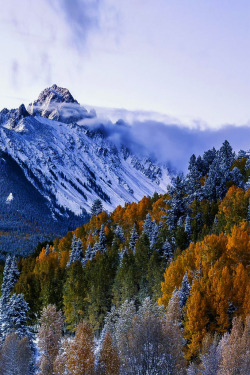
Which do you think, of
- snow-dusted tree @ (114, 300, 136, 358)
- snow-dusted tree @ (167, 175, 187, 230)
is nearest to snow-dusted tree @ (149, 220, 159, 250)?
snow-dusted tree @ (167, 175, 187, 230)

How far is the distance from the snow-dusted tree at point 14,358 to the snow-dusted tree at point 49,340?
5.99 feet

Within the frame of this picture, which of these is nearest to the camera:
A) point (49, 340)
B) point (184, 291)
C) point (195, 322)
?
point (49, 340)

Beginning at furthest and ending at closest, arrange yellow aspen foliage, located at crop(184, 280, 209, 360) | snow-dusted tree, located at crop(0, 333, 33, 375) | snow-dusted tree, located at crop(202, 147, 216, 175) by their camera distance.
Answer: snow-dusted tree, located at crop(202, 147, 216, 175)
yellow aspen foliage, located at crop(184, 280, 209, 360)
snow-dusted tree, located at crop(0, 333, 33, 375)

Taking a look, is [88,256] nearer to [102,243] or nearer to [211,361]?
[102,243]

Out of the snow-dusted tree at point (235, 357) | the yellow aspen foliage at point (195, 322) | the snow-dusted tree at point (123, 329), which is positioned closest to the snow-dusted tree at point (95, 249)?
the snow-dusted tree at point (123, 329)

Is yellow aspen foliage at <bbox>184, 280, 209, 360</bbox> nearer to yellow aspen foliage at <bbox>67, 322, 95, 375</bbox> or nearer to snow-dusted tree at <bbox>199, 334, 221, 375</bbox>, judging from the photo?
snow-dusted tree at <bbox>199, 334, 221, 375</bbox>

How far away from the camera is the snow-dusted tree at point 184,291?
53.1 metres

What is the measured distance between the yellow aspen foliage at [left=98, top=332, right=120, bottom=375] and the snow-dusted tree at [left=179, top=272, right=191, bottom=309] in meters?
18.1

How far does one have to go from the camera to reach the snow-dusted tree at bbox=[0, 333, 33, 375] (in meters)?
41.3

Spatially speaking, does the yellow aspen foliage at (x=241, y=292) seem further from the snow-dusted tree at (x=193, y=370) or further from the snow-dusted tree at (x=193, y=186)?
the snow-dusted tree at (x=193, y=186)

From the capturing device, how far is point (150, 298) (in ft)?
226

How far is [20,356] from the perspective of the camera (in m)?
42.1

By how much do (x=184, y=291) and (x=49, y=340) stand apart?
64.8 feet

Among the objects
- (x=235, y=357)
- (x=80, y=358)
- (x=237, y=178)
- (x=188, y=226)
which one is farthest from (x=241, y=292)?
(x=237, y=178)
